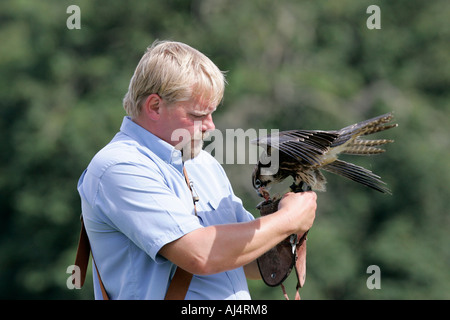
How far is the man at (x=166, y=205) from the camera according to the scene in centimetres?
258

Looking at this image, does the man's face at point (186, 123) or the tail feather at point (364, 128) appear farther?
the tail feather at point (364, 128)

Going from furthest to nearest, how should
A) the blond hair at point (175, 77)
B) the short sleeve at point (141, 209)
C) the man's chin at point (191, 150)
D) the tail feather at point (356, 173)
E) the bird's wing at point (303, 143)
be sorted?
the tail feather at point (356, 173) < the bird's wing at point (303, 143) < the man's chin at point (191, 150) < the blond hair at point (175, 77) < the short sleeve at point (141, 209)

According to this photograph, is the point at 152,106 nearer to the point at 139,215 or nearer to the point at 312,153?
the point at 139,215

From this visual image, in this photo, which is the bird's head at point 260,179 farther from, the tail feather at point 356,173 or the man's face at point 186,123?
the man's face at point 186,123

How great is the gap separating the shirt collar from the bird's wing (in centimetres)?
45

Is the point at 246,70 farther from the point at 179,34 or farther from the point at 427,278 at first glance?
the point at 427,278

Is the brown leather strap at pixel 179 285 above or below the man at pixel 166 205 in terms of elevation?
below

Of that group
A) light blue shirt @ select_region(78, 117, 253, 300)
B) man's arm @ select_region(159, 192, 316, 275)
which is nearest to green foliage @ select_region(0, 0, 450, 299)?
light blue shirt @ select_region(78, 117, 253, 300)

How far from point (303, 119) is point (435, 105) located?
5521mm

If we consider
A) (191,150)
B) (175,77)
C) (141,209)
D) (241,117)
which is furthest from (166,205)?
(241,117)

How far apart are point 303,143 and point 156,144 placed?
2.36ft

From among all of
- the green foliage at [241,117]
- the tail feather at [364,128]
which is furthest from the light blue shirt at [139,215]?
the green foliage at [241,117]

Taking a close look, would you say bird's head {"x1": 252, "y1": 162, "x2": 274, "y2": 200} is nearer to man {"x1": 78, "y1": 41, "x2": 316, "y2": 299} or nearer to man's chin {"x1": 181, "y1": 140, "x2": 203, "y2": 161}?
man {"x1": 78, "y1": 41, "x2": 316, "y2": 299}

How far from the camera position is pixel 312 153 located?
3.04 m
